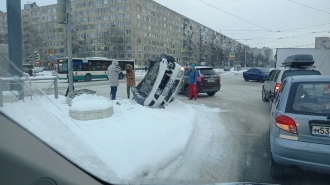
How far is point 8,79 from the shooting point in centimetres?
176

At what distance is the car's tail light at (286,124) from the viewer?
3554mm

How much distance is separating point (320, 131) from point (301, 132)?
23 cm

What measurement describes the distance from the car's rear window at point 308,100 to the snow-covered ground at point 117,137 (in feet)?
7.10

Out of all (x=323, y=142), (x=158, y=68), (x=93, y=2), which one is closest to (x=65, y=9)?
(x=158, y=68)

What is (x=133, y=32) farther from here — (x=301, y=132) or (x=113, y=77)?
(x=301, y=132)

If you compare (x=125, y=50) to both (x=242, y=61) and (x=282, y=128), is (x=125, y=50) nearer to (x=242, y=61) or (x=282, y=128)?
(x=242, y=61)

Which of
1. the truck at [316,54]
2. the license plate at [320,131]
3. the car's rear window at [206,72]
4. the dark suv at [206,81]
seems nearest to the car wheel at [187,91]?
the dark suv at [206,81]

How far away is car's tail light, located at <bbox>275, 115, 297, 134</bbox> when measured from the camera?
355 centimetres

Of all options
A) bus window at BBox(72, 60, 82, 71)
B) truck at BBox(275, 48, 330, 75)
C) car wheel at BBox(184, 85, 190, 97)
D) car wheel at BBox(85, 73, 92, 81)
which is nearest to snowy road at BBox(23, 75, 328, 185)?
car wheel at BBox(184, 85, 190, 97)

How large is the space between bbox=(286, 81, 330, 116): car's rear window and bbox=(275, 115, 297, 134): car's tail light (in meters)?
0.14

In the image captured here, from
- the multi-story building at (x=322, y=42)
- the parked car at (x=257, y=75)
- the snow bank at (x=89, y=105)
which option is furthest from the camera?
the multi-story building at (x=322, y=42)

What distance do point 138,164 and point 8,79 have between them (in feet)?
8.95

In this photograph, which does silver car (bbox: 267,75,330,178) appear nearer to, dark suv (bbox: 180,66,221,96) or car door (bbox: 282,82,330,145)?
car door (bbox: 282,82,330,145)

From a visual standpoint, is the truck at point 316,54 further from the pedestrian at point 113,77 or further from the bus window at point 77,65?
the bus window at point 77,65
